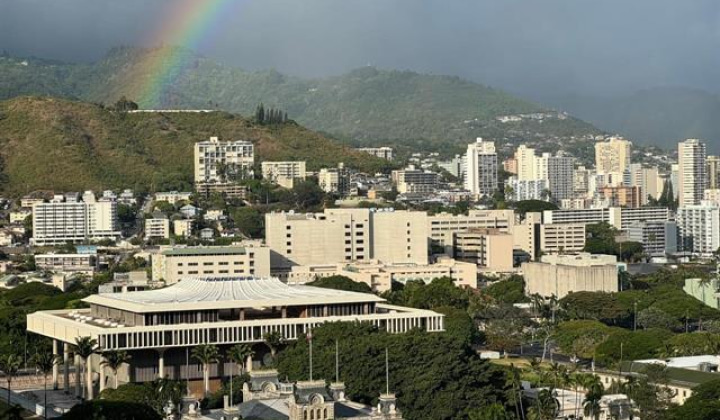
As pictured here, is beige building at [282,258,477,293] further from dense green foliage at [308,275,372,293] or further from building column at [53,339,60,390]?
building column at [53,339,60,390]

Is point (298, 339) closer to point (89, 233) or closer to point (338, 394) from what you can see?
point (338, 394)

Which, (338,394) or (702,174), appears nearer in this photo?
(338,394)

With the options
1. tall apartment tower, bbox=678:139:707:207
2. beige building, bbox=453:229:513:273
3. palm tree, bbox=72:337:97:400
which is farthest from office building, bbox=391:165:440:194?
palm tree, bbox=72:337:97:400

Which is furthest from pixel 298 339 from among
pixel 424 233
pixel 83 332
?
pixel 424 233

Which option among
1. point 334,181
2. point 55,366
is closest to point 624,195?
point 334,181

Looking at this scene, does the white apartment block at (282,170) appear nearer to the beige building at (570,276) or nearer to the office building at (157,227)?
the office building at (157,227)

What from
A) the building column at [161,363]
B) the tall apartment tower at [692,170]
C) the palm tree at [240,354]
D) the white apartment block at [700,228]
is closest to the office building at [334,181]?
the white apartment block at [700,228]
